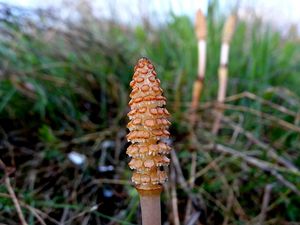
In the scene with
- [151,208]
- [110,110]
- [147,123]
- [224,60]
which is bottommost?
[151,208]

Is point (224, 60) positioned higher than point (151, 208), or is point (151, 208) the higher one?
point (224, 60)

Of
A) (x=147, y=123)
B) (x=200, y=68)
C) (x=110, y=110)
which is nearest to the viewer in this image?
(x=147, y=123)

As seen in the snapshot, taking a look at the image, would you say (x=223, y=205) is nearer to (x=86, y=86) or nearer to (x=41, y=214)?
(x=41, y=214)

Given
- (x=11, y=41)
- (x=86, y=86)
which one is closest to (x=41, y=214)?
(x=86, y=86)

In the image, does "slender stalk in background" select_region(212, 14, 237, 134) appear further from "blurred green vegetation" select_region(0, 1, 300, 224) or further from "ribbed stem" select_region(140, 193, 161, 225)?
"ribbed stem" select_region(140, 193, 161, 225)

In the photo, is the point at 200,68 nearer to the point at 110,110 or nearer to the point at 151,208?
the point at 110,110

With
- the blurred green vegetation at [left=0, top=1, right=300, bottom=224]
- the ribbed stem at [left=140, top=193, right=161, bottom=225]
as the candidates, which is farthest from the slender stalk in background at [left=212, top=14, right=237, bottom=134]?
the ribbed stem at [left=140, top=193, right=161, bottom=225]

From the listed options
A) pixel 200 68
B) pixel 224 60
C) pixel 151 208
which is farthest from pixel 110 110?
pixel 151 208

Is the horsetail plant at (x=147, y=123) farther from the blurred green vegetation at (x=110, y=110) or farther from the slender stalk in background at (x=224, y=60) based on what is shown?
the slender stalk in background at (x=224, y=60)
